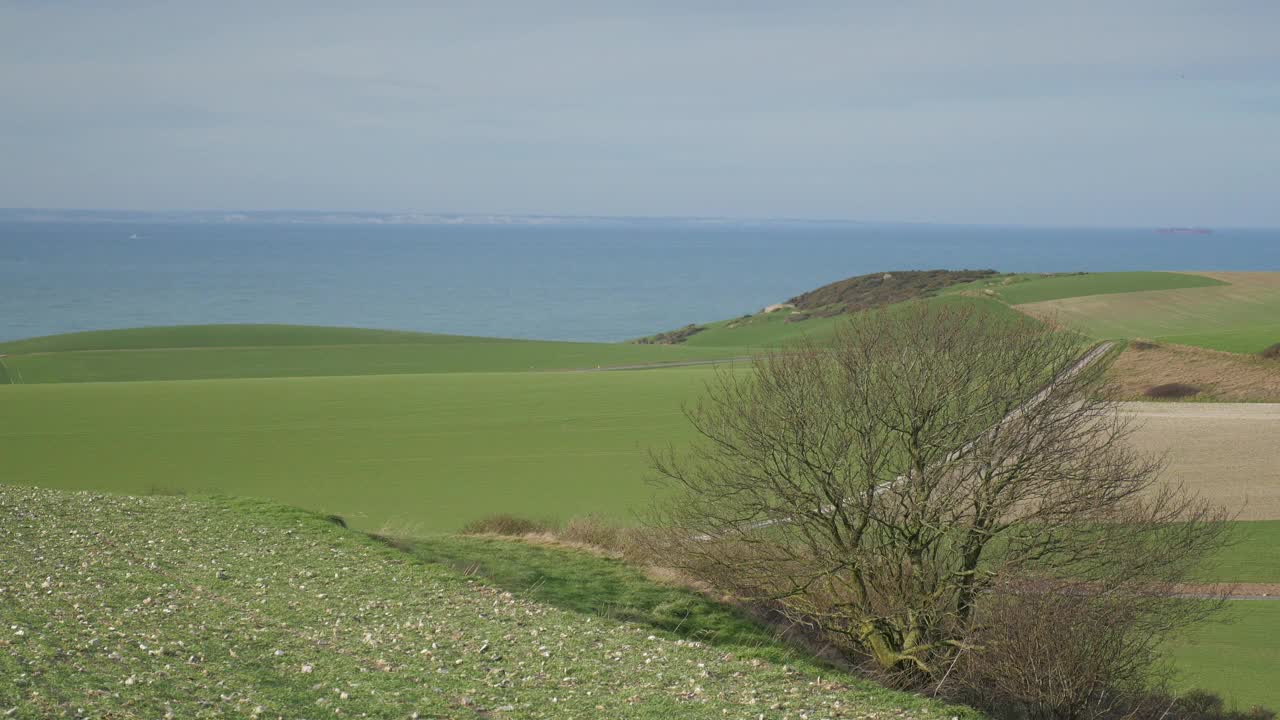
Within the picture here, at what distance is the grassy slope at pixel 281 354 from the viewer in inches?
2441

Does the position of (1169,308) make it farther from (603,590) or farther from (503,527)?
(603,590)

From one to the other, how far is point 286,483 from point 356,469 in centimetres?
265

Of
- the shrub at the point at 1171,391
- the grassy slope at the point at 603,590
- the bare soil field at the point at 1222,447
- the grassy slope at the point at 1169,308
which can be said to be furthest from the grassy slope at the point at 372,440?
the grassy slope at the point at 1169,308

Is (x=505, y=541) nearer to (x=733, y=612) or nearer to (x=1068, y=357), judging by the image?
(x=733, y=612)

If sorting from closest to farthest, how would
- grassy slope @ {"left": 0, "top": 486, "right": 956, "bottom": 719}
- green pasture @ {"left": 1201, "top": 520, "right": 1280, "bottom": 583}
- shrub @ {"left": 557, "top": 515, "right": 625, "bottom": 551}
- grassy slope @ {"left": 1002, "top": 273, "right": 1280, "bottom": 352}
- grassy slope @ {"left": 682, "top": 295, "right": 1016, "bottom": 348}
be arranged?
grassy slope @ {"left": 0, "top": 486, "right": 956, "bottom": 719}
shrub @ {"left": 557, "top": 515, "right": 625, "bottom": 551}
green pasture @ {"left": 1201, "top": 520, "right": 1280, "bottom": 583}
grassy slope @ {"left": 1002, "top": 273, "right": 1280, "bottom": 352}
grassy slope @ {"left": 682, "top": 295, "right": 1016, "bottom": 348}

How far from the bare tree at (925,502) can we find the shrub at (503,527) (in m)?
5.16

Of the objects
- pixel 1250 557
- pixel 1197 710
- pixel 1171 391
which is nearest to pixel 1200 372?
pixel 1171 391

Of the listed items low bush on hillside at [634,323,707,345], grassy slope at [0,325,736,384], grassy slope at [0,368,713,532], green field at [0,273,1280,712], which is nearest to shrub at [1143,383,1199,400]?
green field at [0,273,1280,712]

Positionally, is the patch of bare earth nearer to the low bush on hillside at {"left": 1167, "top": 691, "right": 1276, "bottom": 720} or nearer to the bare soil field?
the bare soil field

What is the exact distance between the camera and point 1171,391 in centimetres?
4409

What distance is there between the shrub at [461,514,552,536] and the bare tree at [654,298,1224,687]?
5.16 m

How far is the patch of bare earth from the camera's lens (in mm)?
43219

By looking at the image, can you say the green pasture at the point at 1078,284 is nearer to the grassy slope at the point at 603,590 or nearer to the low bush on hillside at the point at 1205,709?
the low bush on hillside at the point at 1205,709

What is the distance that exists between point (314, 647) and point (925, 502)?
10.9 meters
